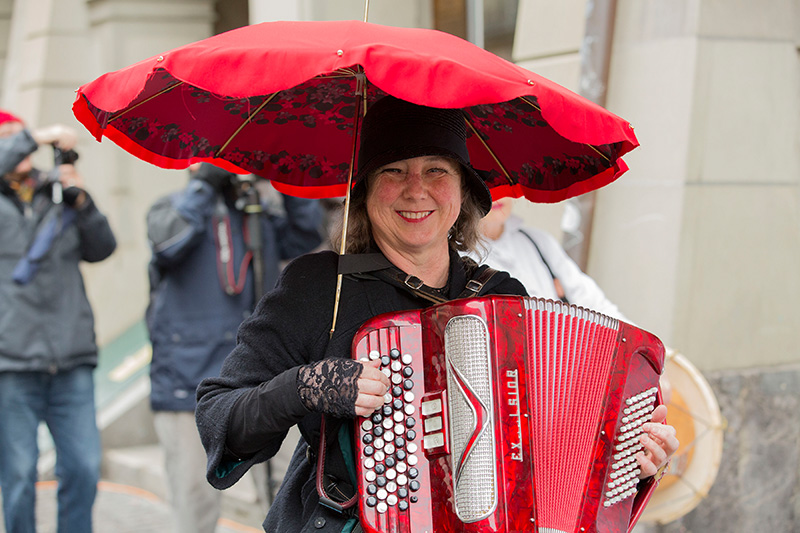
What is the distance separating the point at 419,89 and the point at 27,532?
3974 mm


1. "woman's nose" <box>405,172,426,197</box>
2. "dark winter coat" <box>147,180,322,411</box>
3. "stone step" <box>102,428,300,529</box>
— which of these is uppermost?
"woman's nose" <box>405,172,426,197</box>

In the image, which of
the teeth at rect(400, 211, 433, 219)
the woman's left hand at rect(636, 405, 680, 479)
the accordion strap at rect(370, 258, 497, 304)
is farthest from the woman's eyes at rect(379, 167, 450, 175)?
the woman's left hand at rect(636, 405, 680, 479)

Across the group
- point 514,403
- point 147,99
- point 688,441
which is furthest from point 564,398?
point 688,441

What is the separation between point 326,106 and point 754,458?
126 inches

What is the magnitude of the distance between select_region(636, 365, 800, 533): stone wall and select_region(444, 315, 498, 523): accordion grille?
2.79 metres

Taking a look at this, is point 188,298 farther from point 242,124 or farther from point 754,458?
point 754,458

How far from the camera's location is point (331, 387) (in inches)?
78.4

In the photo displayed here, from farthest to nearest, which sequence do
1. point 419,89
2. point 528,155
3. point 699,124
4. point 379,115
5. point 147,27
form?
point 147,27 < point 699,124 < point 528,155 < point 379,115 < point 419,89

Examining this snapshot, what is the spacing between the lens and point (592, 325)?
7.31 feet

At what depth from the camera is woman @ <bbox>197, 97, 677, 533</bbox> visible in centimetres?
205

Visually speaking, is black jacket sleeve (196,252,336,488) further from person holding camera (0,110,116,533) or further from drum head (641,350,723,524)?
person holding camera (0,110,116,533)

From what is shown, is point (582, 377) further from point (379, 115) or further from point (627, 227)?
point (627, 227)

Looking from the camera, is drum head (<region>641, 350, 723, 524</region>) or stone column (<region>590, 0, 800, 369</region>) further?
stone column (<region>590, 0, 800, 369</region>)

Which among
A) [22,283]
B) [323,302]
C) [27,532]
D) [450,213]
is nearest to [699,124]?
[450,213]
